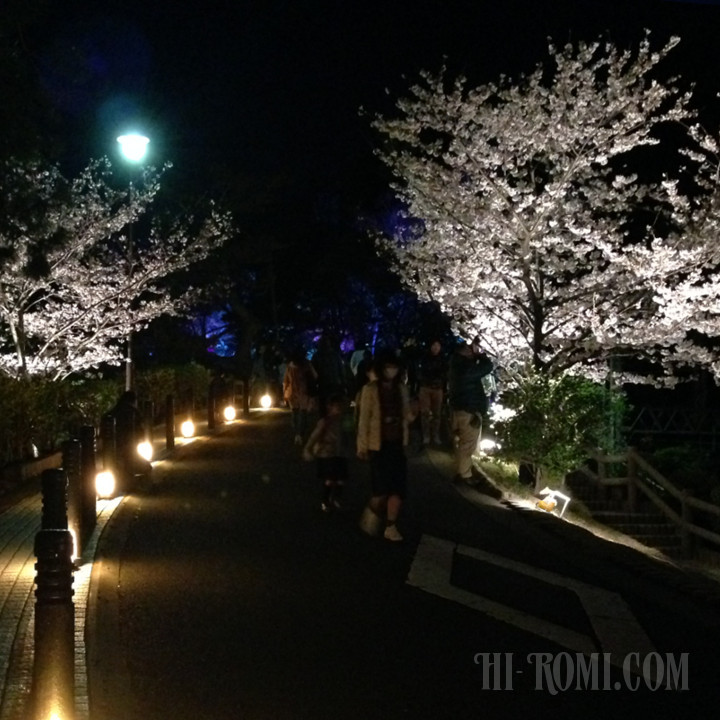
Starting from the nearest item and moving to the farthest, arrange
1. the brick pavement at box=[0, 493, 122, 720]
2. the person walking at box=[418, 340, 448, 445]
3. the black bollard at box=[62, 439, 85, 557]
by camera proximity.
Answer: the brick pavement at box=[0, 493, 122, 720] < the black bollard at box=[62, 439, 85, 557] < the person walking at box=[418, 340, 448, 445]

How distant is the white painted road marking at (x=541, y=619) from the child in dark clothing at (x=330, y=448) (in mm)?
1938

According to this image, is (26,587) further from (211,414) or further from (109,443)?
(211,414)

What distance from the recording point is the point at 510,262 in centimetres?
1967

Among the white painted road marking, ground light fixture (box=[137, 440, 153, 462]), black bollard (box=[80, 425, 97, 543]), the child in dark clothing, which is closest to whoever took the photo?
the white painted road marking

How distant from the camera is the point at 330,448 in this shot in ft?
42.3

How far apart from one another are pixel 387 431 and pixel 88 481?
9.48 ft

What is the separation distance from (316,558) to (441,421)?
10.6 metres

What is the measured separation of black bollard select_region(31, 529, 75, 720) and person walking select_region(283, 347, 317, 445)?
42.3 feet

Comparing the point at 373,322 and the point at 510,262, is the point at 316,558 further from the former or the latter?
the point at 373,322

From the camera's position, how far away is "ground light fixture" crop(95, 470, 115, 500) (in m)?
14.1

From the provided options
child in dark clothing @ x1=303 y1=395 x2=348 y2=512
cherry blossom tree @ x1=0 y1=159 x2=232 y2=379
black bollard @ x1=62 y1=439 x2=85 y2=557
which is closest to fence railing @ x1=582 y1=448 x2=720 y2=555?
child in dark clothing @ x1=303 y1=395 x2=348 y2=512

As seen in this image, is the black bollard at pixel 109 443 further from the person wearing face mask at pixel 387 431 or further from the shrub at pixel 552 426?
the shrub at pixel 552 426

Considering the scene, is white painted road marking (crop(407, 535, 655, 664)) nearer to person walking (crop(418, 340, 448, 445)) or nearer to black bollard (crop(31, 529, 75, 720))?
black bollard (crop(31, 529, 75, 720))

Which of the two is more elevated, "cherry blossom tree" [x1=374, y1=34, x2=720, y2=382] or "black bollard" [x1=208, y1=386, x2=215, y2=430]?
"cherry blossom tree" [x1=374, y1=34, x2=720, y2=382]
